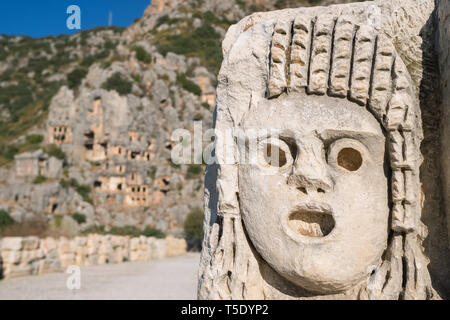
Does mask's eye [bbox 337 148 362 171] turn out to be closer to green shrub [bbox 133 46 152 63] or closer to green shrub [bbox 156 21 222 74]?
green shrub [bbox 156 21 222 74]

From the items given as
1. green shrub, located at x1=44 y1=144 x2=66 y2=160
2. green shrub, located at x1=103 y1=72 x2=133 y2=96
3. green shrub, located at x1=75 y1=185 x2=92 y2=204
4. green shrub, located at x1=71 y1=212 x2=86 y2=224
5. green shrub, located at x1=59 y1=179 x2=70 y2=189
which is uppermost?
green shrub, located at x1=103 y1=72 x2=133 y2=96

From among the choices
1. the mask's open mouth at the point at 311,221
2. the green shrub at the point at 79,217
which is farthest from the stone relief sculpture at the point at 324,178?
the green shrub at the point at 79,217

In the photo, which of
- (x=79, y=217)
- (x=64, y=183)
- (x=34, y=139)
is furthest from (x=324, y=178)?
(x=34, y=139)

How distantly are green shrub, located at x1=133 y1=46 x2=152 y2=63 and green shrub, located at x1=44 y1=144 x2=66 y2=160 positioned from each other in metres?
14.8

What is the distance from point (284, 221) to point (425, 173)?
1002 mm

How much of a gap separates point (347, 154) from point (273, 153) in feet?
1.53

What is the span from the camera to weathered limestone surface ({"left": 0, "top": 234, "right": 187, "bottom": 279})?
11781mm

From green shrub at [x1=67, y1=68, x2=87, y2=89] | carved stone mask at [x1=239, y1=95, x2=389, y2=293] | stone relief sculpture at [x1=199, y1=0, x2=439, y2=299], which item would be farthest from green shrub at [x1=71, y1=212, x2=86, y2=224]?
carved stone mask at [x1=239, y1=95, x2=389, y2=293]

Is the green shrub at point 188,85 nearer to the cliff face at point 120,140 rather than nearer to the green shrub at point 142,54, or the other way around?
the cliff face at point 120,140

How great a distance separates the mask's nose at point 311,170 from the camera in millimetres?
2518

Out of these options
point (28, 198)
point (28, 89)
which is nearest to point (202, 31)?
point (28, 89)

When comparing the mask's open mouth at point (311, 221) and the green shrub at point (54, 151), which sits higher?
the green shrub at point (54, 151)

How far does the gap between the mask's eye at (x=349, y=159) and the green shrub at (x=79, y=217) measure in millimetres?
38199

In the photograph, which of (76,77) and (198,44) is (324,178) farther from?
(198,44)
